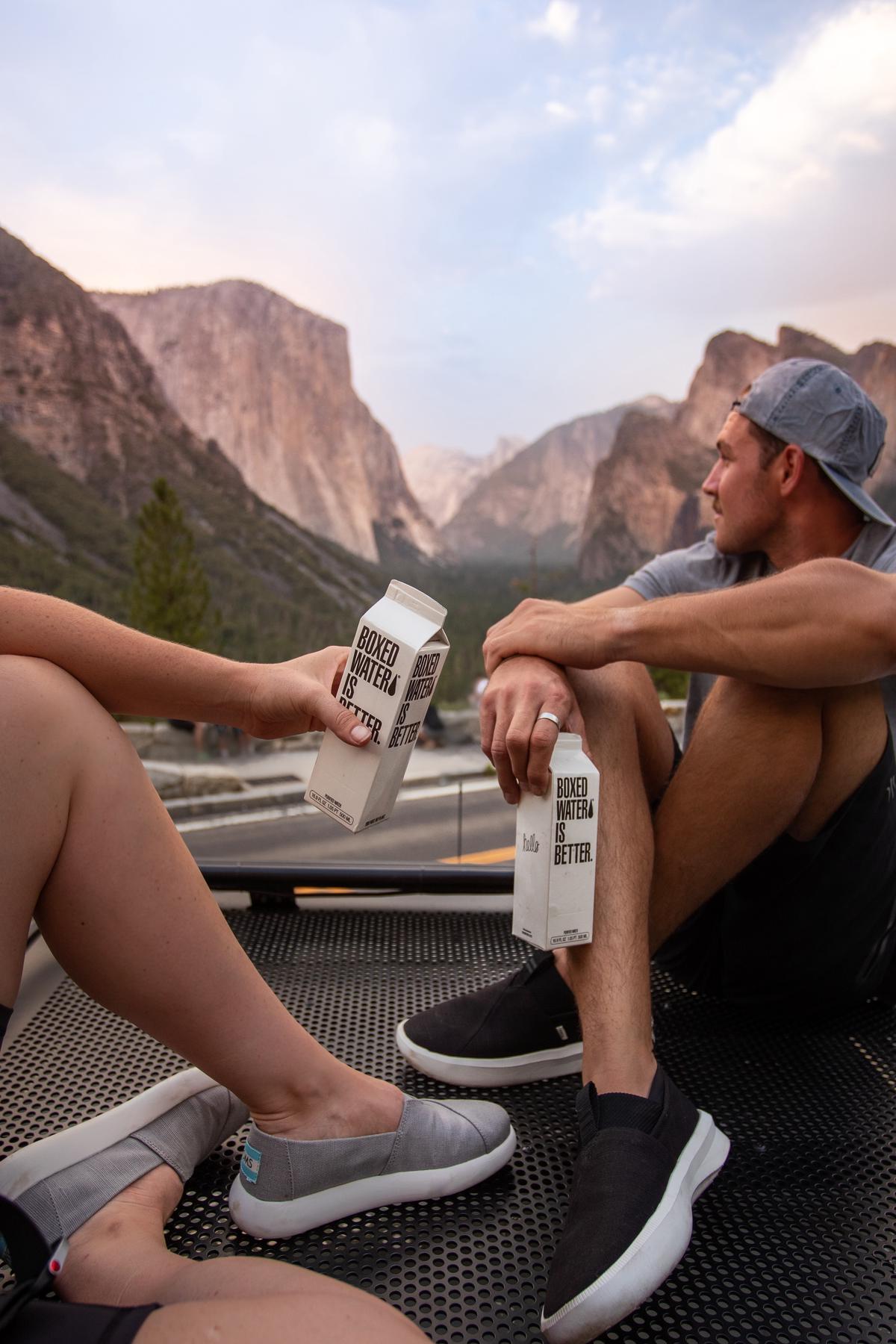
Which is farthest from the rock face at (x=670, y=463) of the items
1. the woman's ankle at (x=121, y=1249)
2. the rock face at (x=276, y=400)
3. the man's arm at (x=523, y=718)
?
the woman's ankle at (x=121, y=1249)

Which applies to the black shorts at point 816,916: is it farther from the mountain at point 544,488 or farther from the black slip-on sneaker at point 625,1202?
the mountain at point 544,488

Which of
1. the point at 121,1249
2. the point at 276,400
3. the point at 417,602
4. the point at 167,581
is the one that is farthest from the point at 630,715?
the point at 276,400

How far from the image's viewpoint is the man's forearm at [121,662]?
691mm

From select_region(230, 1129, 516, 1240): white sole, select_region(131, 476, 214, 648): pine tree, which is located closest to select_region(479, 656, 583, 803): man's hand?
select_region(230, 1129, 516, 1240): white sole

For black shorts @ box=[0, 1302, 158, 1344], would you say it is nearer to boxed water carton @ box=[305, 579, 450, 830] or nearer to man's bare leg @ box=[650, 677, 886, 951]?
boxed water carton @ box=[305, 579, 450, 830]

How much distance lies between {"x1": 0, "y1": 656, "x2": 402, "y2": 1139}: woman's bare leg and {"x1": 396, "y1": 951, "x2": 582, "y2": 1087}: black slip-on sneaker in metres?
0.28

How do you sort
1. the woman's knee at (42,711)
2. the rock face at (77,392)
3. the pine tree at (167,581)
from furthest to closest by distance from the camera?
the rock face at (77,392) < the pine tree at (167,581) < the woman's knee at (42,711)

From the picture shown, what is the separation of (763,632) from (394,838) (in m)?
1.02

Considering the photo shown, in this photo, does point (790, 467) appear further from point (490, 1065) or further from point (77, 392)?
point (77, 392)

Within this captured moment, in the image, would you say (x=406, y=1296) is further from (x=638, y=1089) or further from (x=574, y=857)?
(x=574, y=857)

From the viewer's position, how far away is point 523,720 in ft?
2.98

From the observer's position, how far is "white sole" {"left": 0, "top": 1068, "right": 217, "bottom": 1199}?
28.5 inches

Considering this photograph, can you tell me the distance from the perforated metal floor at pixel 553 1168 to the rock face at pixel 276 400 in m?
36.2

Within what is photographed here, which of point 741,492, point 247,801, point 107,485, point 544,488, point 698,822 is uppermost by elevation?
point 544,488
